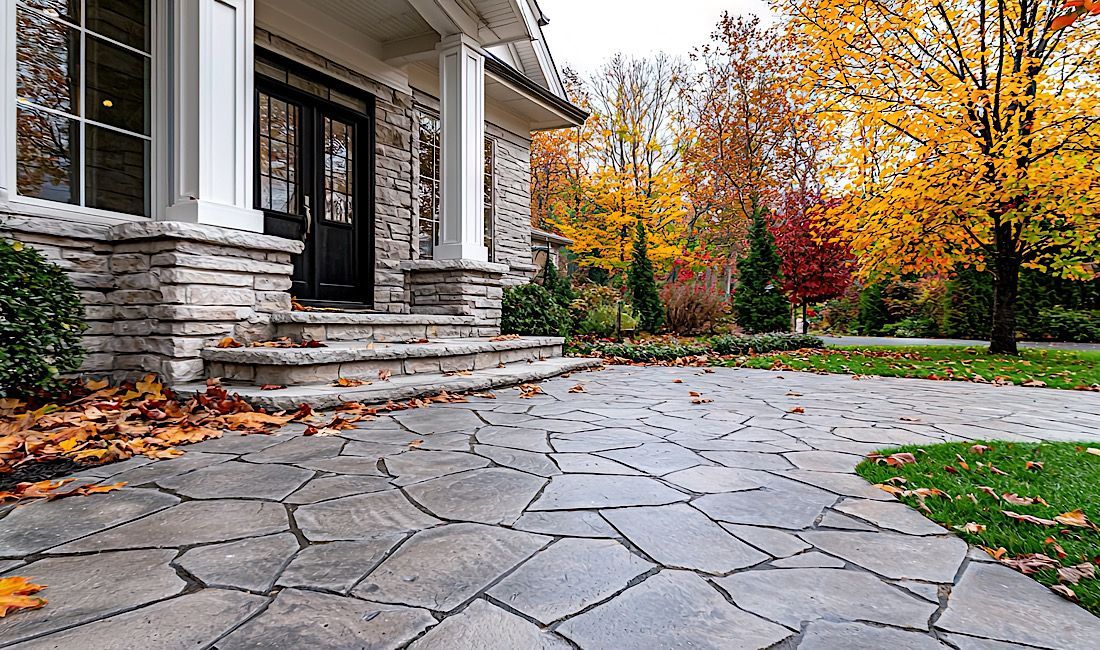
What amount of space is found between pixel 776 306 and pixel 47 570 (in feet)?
34.7

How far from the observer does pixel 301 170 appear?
18.7ft

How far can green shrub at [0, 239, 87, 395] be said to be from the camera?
290cm

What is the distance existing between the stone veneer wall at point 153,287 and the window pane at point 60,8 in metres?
1.39

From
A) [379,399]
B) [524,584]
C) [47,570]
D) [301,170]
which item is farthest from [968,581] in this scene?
[301,170]

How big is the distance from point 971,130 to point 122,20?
8678mm

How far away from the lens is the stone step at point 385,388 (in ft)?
10.8

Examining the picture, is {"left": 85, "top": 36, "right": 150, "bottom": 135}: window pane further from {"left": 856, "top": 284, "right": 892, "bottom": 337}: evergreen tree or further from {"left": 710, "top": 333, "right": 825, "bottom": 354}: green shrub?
{"left": 856, "top": 284, "right": 892, "bottom": 337}: evergreen tree

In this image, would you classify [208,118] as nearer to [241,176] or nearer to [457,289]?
[241,176]

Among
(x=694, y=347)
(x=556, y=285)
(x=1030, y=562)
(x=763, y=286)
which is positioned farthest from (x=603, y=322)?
(x=1030, y=562)

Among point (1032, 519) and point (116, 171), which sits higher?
point (116, 171)

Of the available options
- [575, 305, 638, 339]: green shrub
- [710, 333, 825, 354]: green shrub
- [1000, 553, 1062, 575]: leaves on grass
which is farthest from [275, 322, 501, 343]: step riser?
[1000, 553, 1062, 575]: leaves on grass

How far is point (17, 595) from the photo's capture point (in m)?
1.28

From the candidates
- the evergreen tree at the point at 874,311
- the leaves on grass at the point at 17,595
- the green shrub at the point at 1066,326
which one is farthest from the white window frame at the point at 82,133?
the evergreen tree at the point at 874,311

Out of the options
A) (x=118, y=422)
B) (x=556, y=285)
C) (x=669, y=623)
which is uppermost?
(x=556, y=285)
